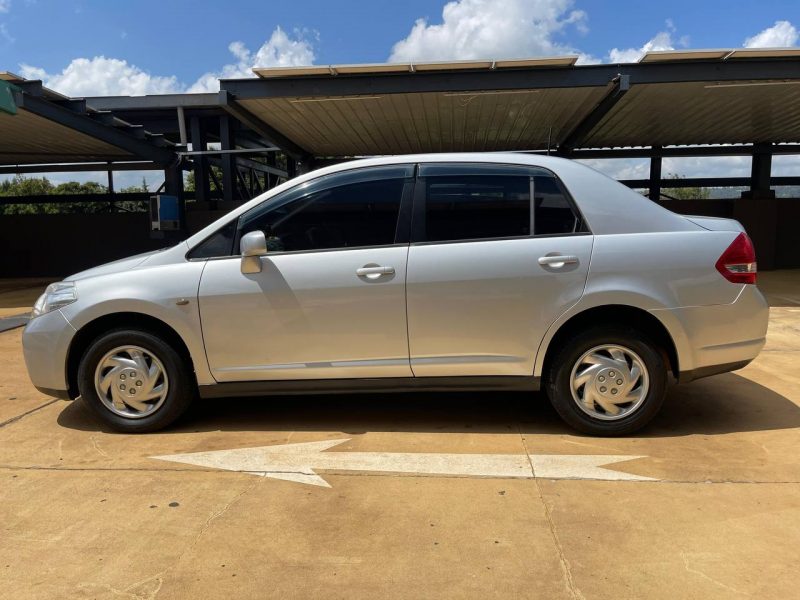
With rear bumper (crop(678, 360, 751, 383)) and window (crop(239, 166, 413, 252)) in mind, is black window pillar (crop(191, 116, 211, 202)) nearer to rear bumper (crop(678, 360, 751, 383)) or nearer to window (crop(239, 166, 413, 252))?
window (crop(239, 166, 413, 252))

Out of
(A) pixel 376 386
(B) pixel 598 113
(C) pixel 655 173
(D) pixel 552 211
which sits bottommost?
(A) pixel 376 386

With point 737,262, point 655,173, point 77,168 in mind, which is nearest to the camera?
point 737,262

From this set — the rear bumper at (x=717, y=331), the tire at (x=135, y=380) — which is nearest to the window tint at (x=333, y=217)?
the tire at (x=135, y=380)

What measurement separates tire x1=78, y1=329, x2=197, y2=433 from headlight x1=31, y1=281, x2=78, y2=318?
34 centimetres

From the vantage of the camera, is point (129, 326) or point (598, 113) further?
point (598, 113)

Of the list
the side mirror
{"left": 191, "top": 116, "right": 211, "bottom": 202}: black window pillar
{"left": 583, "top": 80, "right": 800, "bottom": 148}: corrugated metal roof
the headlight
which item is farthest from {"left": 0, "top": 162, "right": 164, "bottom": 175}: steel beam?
A: the side mirror

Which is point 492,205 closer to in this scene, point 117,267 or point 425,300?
point 425,300

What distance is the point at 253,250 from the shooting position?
3566 mm

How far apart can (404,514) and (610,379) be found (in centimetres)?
164

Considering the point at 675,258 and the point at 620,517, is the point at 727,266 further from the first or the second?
the point at 620,517

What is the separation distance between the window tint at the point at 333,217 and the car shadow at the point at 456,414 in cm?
130

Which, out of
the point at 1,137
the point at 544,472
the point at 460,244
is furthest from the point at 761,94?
the point at 1,137

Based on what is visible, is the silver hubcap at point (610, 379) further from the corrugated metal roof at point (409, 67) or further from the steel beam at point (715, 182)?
the steel beam at point (715, 182)

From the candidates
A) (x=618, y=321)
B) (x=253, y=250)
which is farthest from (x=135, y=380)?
(x=618, y=321)
